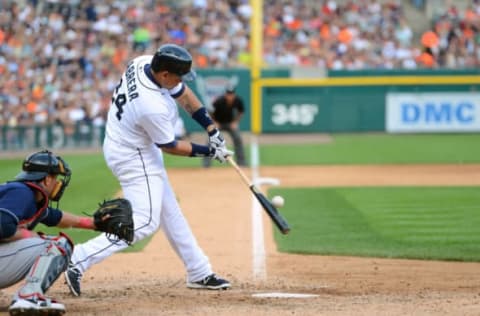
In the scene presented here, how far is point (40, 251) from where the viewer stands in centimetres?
594

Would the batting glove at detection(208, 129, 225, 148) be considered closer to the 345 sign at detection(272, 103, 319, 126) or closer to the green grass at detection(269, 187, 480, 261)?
the green grass at detection(269, 187, 480, 261)

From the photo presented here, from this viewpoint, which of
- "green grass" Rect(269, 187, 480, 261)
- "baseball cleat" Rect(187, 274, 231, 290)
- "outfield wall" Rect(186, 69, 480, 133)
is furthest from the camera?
"outfield wall" Rect(186, 69, 480, 133)

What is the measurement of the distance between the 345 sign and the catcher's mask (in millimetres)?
23216

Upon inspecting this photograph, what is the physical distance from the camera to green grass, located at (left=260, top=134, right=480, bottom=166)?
21094mm

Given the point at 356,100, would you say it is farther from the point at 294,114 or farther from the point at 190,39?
the point at 190,39

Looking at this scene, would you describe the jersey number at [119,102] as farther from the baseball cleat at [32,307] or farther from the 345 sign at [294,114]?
the 345 sign at [294,114]

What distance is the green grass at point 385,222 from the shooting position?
9289 millimetres

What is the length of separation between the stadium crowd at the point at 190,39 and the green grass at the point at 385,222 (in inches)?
527

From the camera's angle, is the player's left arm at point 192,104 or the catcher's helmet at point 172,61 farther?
the player's left arm at point 192,104

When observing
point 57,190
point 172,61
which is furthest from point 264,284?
point 57,190

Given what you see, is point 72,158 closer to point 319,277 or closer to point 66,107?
point 66,107

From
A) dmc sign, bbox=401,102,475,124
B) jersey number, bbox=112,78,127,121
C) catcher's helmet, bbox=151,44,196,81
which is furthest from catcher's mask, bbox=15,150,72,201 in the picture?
dmc sign, bbox=401,102,475,124

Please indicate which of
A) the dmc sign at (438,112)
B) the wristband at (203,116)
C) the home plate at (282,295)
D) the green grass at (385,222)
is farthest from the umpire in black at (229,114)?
the home plate at (282,295)

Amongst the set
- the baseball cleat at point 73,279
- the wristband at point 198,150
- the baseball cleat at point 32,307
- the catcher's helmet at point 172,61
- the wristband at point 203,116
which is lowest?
the baseball cleat at point 73,279
